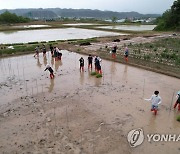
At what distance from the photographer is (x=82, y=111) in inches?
376

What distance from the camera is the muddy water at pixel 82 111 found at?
7245 mm

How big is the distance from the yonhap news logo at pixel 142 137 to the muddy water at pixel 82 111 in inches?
7.3

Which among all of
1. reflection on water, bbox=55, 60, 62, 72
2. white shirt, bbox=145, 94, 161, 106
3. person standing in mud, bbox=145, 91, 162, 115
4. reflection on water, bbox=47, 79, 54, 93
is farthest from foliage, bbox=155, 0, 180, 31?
white shirt, bbox=145, 94, 161, 106

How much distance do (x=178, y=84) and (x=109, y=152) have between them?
7680mm

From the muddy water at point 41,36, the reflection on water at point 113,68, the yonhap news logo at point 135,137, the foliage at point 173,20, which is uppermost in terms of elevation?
the foliage at point 173,20

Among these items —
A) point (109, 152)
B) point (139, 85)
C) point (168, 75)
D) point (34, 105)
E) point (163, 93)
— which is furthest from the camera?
point (168, 75)

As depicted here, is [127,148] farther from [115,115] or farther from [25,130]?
[25,130]

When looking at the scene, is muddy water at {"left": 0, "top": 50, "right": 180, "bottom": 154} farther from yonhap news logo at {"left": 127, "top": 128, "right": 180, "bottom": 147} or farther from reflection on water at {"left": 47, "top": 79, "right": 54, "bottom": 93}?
yonhap news logo at {"left": 127, "top": 128, "right": 180, "bottom": 147}

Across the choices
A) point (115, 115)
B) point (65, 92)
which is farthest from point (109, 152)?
point (65, 92)

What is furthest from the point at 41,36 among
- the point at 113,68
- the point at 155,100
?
the point at 155,100

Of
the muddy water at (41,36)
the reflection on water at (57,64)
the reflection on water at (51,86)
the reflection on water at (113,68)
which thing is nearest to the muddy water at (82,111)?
the reflection on water at (51,86)

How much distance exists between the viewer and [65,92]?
11.8 metres

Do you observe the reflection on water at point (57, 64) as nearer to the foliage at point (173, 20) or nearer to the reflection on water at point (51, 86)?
the reflection on water at point (51, 86)

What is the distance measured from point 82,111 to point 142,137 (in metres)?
2.96
